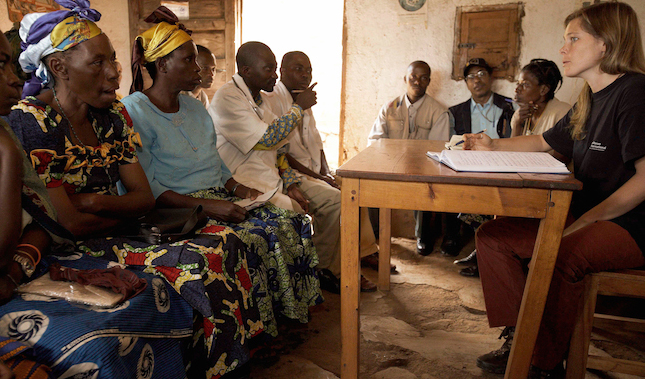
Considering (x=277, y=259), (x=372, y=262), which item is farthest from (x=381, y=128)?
(x=277, y=259)

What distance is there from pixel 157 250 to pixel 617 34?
2044 mm

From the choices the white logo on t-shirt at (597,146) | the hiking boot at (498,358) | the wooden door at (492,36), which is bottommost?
the hiking boot at (498,358)

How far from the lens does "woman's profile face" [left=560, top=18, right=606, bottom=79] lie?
1.86 meters

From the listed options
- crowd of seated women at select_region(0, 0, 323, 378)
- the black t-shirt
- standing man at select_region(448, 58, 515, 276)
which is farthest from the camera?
standing man at select_region(448, 58, 515, 276)

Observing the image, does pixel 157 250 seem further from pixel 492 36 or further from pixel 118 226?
pixel 492 36

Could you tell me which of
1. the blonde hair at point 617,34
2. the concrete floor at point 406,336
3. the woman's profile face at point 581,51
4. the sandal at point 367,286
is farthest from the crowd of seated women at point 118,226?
the blonde hair at point 617,34

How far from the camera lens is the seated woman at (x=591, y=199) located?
1717 millimetres

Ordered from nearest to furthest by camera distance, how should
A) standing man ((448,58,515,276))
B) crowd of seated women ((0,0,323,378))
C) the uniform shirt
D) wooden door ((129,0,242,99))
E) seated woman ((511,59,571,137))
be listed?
crowd of seated women ((0,0,323,378)) < seated woman ((511,59,571,137)) < standing man ((448,58,515,276)) < the uniform shirt < wooden door ((129,0,242,99))

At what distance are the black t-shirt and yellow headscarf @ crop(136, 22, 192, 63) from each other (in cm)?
197

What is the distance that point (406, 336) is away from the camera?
234 centimetres

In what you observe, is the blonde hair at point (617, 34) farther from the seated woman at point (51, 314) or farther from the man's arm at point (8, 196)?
the man's arm at point (8, 196)

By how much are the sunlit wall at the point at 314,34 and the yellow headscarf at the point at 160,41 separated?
6303 mm

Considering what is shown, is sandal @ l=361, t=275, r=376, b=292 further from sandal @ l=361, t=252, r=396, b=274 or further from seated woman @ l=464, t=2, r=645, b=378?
seated woman @ l=464, t=2, r=645, b=378

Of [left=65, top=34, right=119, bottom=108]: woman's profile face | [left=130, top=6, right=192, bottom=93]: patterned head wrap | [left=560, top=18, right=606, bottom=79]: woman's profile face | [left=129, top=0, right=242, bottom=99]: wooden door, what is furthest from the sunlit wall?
[left=65, top=34, right=119, bottom=108]: woman's profile face
